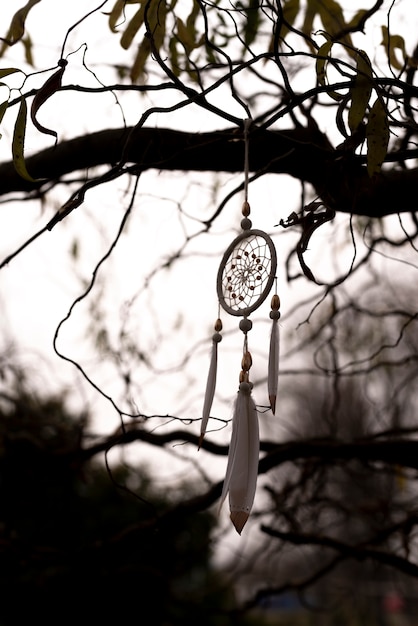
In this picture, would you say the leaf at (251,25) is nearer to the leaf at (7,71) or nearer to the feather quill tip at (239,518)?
the leaf at (7,71)

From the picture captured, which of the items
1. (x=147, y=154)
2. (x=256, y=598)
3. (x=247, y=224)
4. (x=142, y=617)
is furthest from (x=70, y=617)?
(x=247, y=224)

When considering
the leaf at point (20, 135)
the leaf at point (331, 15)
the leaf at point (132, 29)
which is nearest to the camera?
the leaf at point (20, 135)

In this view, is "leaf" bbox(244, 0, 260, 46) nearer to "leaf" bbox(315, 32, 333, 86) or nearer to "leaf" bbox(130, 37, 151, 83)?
"leaf" bbox(130, 37, 151, 83)

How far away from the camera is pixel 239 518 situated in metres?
0.76

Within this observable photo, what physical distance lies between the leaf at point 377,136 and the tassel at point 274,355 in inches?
7.1

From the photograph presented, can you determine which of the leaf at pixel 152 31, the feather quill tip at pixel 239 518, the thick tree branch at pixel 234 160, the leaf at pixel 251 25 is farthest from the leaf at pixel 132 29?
the feather quill tip at pixel 239 518

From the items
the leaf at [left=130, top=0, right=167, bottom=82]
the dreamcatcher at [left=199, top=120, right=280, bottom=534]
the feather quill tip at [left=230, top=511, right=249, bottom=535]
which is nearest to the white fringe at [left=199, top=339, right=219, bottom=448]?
the dreamcatcher at [left=199, top=120, right=280, bottom=534]

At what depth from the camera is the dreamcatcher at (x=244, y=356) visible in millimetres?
776

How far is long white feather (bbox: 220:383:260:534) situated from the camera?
0.77 meters

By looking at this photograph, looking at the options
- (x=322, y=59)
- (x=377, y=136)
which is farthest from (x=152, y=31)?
(x=377, y=136)

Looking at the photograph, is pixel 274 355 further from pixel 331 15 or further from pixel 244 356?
pixel 331 15

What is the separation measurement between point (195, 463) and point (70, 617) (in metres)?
1.09

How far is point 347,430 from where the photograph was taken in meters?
6.57

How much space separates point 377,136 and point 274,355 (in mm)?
270
